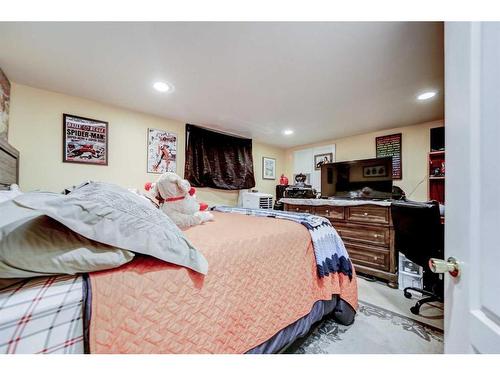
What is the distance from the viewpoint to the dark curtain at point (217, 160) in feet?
10.3

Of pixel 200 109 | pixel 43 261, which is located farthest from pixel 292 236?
pixel 200 109

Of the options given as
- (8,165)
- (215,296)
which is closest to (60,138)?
(8,165)

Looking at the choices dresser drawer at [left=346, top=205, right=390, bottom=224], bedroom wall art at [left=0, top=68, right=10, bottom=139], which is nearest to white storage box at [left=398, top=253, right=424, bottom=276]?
dresser drawer at [left=346, top=205, right=390, bottom=224]

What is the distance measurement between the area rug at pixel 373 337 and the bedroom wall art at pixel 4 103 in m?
2.95

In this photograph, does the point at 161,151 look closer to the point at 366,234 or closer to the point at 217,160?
the point at 217,160

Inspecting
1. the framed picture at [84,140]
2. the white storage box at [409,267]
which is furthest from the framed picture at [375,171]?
the framed picture at [84,140]

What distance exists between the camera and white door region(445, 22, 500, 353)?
45 centimetres

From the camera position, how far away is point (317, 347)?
1297mm

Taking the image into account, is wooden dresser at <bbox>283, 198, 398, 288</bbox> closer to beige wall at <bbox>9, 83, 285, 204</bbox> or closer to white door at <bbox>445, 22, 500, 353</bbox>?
white door at <bbox>445, 22, 500, 353</bbox>

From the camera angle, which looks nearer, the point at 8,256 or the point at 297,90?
the point at 8,256

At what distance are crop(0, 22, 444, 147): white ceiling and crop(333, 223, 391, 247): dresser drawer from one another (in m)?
1.48
